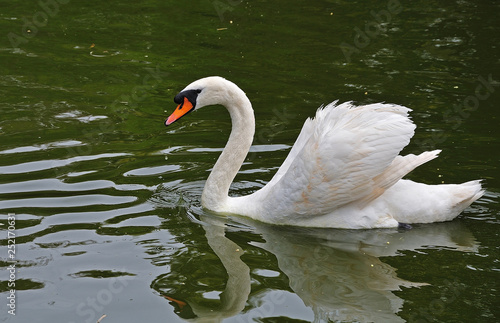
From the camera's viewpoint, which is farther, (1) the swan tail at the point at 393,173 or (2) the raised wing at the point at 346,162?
(1) the swan tail at the point at 393,173

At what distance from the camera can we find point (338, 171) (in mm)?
6996

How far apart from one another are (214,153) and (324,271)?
291cm

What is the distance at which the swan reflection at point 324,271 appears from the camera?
5.82 meters

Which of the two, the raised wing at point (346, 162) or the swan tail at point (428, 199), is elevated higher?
the raised wing at point (346, 162)

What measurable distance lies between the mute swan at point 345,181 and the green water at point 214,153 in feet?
0.53

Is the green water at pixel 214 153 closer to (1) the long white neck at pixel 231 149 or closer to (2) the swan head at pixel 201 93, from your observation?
(1) the long white neck at pixel 231 149

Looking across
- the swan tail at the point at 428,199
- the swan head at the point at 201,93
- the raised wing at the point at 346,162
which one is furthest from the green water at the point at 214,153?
the swan head at the point at 201,93

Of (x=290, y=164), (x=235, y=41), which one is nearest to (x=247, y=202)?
(x=290, y=164)

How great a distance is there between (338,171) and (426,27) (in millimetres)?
7753

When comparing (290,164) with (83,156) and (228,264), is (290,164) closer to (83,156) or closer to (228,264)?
(228,264)

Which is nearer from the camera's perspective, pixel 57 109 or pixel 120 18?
pixel 57 109

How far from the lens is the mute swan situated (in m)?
6.98

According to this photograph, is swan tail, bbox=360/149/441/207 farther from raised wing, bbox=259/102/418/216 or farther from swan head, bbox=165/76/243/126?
swan head, bbox=165/76/243/126

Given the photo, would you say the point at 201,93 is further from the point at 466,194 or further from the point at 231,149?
the point at 466,194
